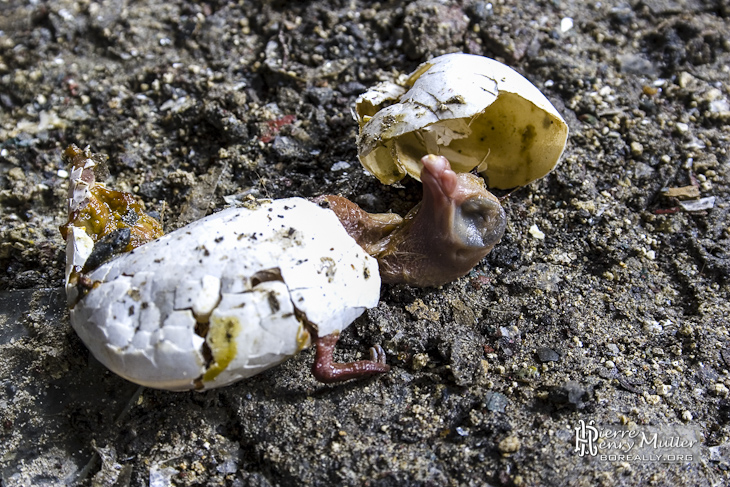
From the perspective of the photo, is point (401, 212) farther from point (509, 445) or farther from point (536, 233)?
point (509, 445)

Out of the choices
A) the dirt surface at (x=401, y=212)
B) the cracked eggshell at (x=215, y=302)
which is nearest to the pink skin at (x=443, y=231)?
the dirt surface at (x=401, y=212)

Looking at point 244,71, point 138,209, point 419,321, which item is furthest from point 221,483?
point 244,71

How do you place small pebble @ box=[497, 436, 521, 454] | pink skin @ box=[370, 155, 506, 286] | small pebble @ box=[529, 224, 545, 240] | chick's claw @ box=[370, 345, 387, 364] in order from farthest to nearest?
small pebble @ box=[529, 224, 545, 240], chick's claw @ box=[370, 345, 387, 364], pink skin @ box=[370, 155, 506, 286], small pebble @ box=[497, 436, 521, 454]

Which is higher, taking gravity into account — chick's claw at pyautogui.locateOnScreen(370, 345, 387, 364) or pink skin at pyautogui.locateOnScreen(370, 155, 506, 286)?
pink skin at pyautogui.locateOnScreen(370, 155, 506, 286)

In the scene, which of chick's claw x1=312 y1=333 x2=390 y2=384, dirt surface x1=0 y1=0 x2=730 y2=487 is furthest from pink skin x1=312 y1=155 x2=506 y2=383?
dirt surface x1=0 y1=0 x2=730 y2=487

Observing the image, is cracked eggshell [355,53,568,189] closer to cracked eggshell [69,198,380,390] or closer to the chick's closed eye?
the chick's closed eye

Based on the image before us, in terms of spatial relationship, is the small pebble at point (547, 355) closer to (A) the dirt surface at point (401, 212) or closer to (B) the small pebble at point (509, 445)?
(A) the dirt surface at point (401, 212)

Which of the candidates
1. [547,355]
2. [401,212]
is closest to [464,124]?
[401,212]
